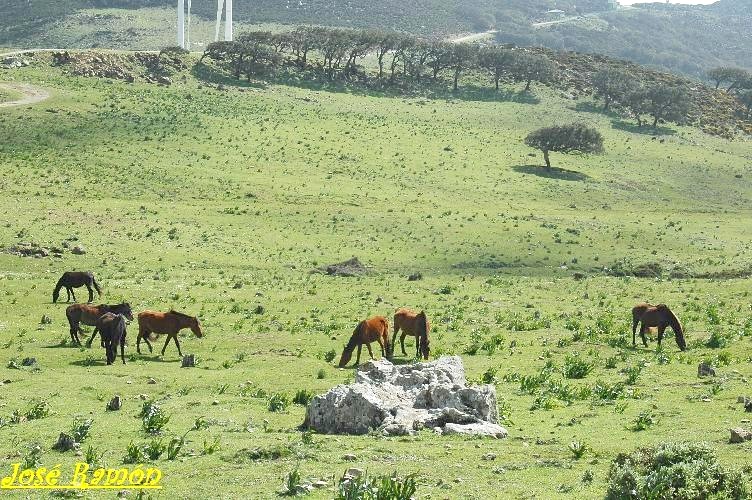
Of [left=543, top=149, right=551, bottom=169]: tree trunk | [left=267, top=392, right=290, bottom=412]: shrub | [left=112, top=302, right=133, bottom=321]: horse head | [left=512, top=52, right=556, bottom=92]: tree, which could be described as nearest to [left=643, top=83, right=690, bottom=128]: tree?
[left=512, top=52, right=556, bottom=92]: tree

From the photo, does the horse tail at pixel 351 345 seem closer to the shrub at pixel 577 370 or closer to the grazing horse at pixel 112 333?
the shrub at pixel 577 370

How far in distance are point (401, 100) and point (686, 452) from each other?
108 meters

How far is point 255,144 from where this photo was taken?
275ft

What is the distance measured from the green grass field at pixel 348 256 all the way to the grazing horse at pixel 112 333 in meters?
0.60

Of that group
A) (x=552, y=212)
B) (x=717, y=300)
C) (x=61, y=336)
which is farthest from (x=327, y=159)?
(x=61, y=336)

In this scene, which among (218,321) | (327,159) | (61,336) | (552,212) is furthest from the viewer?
(327,159)

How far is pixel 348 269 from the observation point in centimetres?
4941

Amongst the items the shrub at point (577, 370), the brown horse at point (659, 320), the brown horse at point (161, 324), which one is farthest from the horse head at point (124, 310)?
the brown horse at point (659, 320)

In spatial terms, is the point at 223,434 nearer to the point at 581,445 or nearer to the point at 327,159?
the point at 581,445

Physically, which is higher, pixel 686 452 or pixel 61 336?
pixel 686 452

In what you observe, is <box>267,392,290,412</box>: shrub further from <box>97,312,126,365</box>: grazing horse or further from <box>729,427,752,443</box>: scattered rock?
<box>729,427,752,443</box>: scattered rock

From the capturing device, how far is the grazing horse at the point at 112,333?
25.8 m

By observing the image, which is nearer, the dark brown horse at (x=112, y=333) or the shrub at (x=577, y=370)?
the shrub at (x=577, y=370)

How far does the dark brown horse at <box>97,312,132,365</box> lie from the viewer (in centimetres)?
2584
